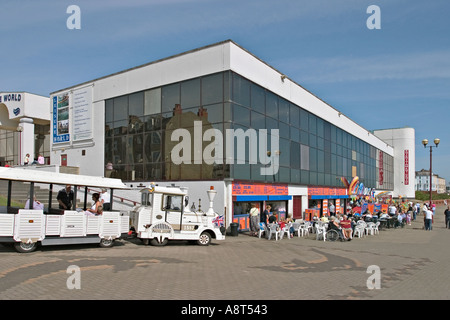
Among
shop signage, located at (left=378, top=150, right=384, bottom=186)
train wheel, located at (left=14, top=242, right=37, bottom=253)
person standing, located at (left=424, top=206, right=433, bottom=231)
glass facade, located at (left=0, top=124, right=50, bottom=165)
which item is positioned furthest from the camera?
shop signage, located at (left=378, top=150, right=384, bottom=186)

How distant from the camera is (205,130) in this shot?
2105cm

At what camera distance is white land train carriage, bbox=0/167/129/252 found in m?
11.4

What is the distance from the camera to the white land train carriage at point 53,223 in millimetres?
11383

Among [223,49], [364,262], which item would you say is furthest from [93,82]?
[364,262]

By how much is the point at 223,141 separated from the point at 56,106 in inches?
703

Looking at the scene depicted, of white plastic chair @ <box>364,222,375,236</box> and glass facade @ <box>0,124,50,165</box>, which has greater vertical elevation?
glass facade @ <box>0,124,50,165</box>

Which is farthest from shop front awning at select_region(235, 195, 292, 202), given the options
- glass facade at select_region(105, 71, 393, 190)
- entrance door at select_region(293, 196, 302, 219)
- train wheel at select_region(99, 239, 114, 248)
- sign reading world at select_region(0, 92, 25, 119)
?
sign reading world at select_region(0, 92, 25, 119)

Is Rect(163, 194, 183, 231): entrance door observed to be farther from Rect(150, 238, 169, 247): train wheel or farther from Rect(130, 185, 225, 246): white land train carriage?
Rect(150, 238, 169, 247): train wheel

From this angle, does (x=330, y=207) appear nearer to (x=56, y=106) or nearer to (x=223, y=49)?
(x=223, y=49)

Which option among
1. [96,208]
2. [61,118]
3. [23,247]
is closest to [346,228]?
[96,208]

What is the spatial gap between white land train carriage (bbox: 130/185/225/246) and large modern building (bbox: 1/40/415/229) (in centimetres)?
452

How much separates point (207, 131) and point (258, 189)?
15.3 ft

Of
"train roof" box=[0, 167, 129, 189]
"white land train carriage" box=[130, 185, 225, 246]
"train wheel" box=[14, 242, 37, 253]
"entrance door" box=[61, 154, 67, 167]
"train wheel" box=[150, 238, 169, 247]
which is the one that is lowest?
"train wheel" box=[150, 238, 169, 247]

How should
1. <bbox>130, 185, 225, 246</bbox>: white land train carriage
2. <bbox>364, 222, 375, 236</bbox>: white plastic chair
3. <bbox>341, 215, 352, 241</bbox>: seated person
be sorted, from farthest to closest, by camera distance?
<bbox>364, 222, 375, 236</bbox>: white plastic chair < <bbox>341, 215, 352, 241</bbox>: seated person < <bbox>130, 185, 225, 246</bbox>: white land train carriage
